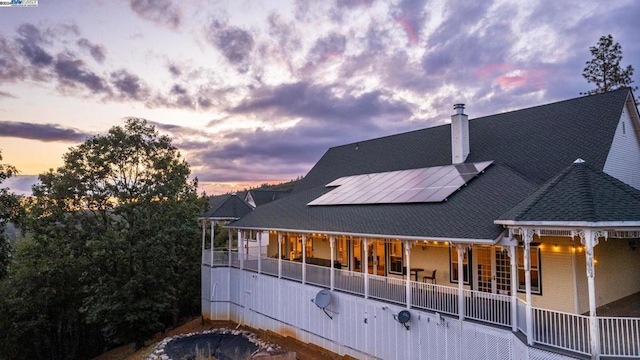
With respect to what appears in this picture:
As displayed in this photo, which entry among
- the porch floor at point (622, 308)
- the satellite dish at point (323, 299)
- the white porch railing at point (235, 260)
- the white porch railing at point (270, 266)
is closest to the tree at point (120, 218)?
the white porch railing at point (235, 260)

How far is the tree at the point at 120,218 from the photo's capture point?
1980cm

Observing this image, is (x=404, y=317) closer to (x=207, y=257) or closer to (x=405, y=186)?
(x=405, y=186)

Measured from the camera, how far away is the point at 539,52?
815 inches

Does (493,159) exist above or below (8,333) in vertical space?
above

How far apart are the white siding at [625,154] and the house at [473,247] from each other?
0.07m

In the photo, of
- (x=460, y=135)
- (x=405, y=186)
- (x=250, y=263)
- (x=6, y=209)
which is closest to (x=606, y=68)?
(x=460, y=135)

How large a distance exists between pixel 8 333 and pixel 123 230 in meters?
10.0

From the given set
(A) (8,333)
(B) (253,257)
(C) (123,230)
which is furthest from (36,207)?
(B) (253,257)

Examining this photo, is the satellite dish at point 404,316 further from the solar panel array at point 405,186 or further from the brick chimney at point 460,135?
the brick chimney at point 460,135

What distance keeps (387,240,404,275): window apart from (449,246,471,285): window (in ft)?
7.81

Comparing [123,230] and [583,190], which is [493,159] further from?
[123,230]

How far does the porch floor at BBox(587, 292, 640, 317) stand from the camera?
35.1 ft

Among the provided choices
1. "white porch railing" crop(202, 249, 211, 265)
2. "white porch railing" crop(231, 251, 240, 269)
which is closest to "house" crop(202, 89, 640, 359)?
"white porch railing" crop(231, 251, 240, 269)

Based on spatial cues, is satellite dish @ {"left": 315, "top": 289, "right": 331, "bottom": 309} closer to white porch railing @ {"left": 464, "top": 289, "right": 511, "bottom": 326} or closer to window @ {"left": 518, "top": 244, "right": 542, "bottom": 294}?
white porch railing @ {"left": 464, "top": 289, "right": 511, "bottom": 326}
